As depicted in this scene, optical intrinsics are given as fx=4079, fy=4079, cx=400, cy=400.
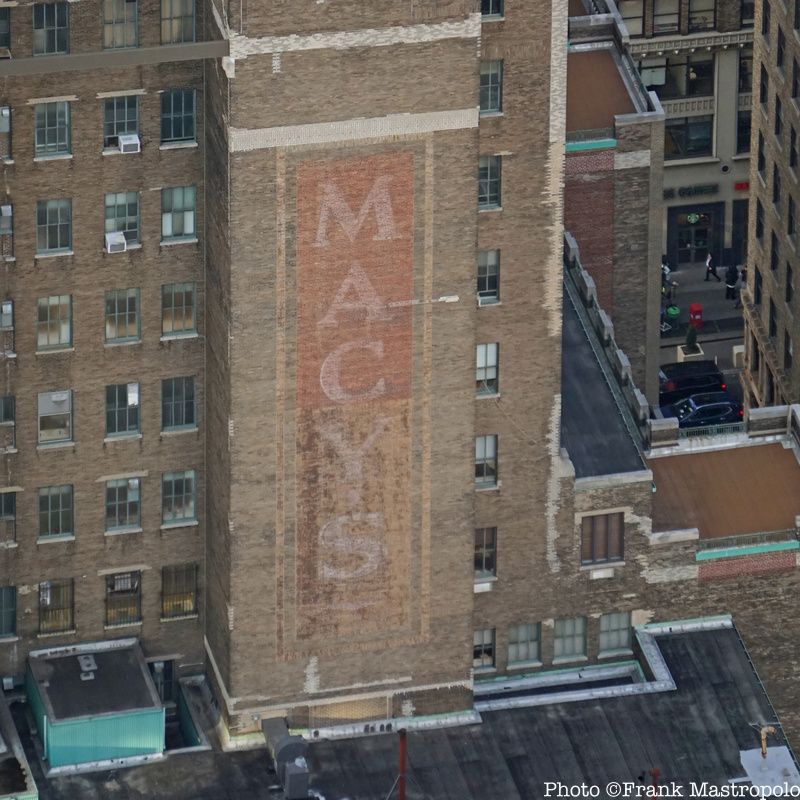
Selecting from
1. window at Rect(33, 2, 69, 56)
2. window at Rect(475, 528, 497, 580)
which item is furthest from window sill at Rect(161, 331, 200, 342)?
window at Rect(475, 528, 497, 580)

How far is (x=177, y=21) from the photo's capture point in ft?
540

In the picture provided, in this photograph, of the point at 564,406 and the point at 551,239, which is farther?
the point at 564,406

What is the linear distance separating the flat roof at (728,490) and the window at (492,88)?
2087cm

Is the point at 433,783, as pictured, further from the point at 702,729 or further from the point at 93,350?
the point at 93,350

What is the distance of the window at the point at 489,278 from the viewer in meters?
172

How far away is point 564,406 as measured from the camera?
183125 millimetres

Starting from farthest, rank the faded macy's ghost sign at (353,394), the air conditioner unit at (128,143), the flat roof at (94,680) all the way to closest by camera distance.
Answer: the flat roof at (94,680) < the air conditioner unit at (128,143) < the faded macy's ghost sign at (353,394)

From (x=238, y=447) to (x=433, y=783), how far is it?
17.1 meters

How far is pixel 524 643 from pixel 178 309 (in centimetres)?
2296

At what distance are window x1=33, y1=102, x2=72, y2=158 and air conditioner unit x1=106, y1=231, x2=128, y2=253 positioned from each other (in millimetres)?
4071

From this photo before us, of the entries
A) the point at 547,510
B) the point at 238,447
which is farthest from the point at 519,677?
the point at 238,447

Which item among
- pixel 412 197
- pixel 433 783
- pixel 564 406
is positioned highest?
pixel 412 197

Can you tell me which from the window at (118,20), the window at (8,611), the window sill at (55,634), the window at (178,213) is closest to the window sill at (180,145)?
the window at (178,213)

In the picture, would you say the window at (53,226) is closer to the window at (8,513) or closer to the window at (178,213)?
the window at (178,213)
